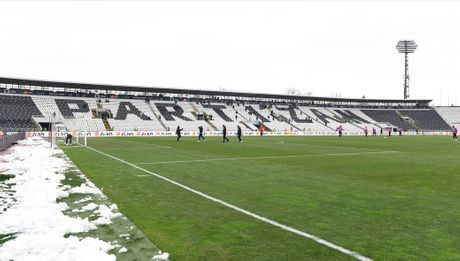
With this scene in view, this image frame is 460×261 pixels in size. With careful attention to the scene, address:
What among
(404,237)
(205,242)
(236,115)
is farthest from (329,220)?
(236,115)

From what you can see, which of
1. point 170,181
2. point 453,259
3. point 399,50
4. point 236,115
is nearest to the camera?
point 453,259

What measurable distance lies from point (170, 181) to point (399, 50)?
115 m

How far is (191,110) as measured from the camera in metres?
85.9

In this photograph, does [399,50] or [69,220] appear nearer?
[69,220]

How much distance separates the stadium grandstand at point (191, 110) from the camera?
7044cm

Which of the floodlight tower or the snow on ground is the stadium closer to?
the snow on ground

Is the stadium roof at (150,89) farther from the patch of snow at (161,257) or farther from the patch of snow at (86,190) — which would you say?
the patch of snow at (161,257)

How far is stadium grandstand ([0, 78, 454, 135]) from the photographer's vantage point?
70438 mm

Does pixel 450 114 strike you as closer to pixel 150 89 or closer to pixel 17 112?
pixel 150 89

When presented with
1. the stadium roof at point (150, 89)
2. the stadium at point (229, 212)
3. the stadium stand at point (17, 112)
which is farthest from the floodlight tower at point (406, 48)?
the stadium at point (229, 212)

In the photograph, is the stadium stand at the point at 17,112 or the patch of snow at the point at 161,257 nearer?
the patch of snow at the point at 161,257

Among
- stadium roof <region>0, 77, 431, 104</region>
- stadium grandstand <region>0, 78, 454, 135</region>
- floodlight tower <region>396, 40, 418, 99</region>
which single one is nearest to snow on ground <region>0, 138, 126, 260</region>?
stadium grandstand <region>0, 78, 454, 135</region>

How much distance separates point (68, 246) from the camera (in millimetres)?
Result: 5465

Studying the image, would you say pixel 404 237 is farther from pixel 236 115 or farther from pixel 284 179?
pixel 236 115
